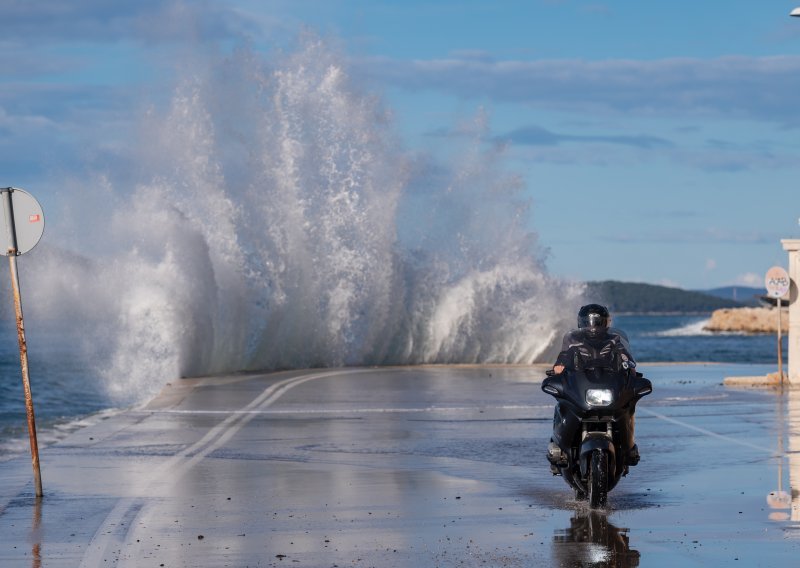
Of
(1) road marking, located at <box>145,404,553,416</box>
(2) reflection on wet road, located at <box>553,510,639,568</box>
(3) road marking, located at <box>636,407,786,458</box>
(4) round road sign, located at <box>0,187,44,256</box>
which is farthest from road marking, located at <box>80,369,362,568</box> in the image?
(3) road marking, located at <box>636,407,786,458</box>

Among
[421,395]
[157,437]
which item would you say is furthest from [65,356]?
[157,437]

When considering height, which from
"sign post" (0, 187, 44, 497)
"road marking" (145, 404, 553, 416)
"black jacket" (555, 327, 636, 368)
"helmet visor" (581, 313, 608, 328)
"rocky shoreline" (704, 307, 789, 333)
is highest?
"sign post" (0, 187, 44, 497)

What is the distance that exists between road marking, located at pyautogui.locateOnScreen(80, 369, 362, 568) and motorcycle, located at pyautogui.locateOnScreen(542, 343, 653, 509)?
11.5 feet

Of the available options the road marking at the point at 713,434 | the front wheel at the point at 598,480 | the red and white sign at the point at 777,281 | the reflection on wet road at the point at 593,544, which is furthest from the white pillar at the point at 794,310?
the reflection on wet road at the point at 593,544

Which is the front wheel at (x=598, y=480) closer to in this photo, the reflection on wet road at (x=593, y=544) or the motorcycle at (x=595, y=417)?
the motorcycle at (x=595, y=417)

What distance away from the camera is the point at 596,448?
1204 centimetres

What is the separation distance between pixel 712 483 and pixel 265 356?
2877cm

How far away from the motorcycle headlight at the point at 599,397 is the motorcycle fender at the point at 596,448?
283 millimetres

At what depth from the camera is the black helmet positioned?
501 inches

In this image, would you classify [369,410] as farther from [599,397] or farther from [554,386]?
[599,397]

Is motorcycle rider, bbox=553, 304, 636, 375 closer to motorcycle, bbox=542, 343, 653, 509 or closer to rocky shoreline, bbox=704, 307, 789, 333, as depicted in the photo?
motorcycle, bbox=542, 343, 653, 509

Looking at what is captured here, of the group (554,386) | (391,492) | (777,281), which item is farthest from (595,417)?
(777,281)

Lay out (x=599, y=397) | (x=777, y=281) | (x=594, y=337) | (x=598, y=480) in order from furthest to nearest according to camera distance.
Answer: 1. (x=777, y=281)
2. (x=594, y=337)
3. (x=599, y=397)
4. (x=598, y=480)

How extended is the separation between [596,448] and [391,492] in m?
2.02
